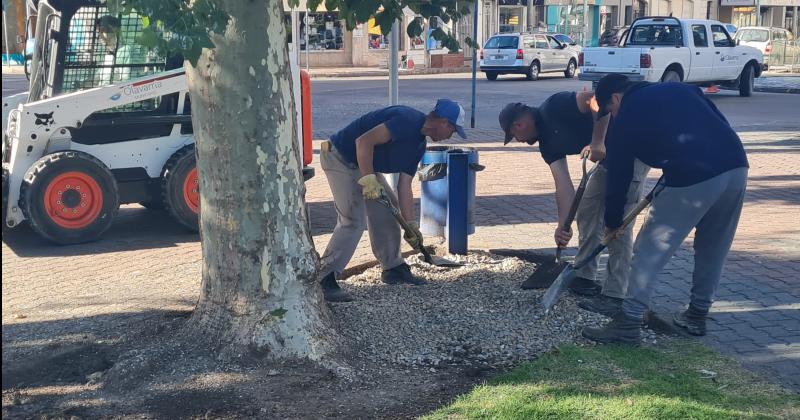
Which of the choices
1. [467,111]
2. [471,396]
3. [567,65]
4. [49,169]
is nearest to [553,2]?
[567,65]

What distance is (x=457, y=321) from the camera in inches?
220

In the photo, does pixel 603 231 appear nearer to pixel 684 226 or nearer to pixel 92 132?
pixel 684 226

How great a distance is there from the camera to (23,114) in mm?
7754

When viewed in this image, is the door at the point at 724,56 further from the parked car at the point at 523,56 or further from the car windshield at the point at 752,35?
the car windshield at the point at 752,35

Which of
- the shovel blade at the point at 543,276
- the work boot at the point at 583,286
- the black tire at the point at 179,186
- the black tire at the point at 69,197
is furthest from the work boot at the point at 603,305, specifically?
the black tire at the point at 69,197

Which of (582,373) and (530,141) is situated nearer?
(582,373)

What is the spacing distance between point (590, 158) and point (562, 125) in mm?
277

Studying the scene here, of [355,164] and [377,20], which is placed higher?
[377,20]

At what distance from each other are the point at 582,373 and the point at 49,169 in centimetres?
506

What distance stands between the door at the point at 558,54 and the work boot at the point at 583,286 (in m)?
26.1

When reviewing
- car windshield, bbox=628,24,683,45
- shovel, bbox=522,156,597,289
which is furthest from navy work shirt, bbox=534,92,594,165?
car windshield, bbox=628,24,683,45

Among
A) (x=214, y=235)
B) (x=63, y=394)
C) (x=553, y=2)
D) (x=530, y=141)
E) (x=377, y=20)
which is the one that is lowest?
(x=63, y=394)

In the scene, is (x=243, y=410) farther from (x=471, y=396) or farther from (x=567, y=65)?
(x=567, y=65)

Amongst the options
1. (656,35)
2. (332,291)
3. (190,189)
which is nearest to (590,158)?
(332,291)
